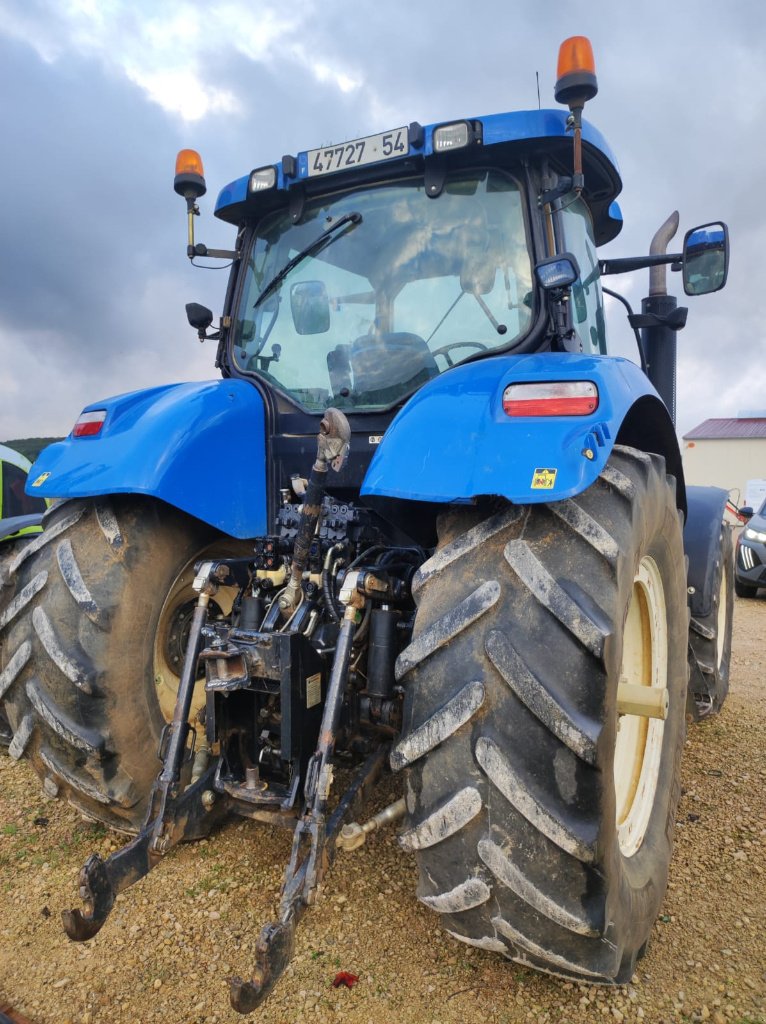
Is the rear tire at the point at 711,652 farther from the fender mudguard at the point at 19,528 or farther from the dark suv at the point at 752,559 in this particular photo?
the dark suv at the point at 752,559

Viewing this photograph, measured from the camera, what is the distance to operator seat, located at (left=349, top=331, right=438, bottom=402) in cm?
252

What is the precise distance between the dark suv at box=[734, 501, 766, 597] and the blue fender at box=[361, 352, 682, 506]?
313 inches

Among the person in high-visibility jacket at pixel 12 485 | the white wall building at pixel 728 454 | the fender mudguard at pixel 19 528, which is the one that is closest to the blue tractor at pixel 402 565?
the fender mudguard at pixel 19 528

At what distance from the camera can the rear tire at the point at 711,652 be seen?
3.63m

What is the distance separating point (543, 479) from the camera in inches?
61.8

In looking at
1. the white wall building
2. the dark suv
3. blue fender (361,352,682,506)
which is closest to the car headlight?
the dark suv

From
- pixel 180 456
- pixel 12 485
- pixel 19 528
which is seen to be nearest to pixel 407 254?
pixel 180 456

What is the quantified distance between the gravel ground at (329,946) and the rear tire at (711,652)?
1.03 meters

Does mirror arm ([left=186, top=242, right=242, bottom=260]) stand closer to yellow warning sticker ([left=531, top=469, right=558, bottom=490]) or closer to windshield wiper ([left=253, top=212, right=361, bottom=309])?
windshield wiper ([left=253, top=212, right=361, bottom=309])

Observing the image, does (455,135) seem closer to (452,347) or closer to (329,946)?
(452,347)

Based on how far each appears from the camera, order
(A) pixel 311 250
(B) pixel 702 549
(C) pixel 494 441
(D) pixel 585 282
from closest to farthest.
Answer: (C) pixel 494 441 < (A) pixel 311 250 < (D) pixel 585 282 < (B) pixel 702 549

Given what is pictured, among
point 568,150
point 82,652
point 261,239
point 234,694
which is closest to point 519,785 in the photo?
point 234,694

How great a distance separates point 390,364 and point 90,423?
1.06 metres

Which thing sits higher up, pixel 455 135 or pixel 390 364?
pixel 455 135
